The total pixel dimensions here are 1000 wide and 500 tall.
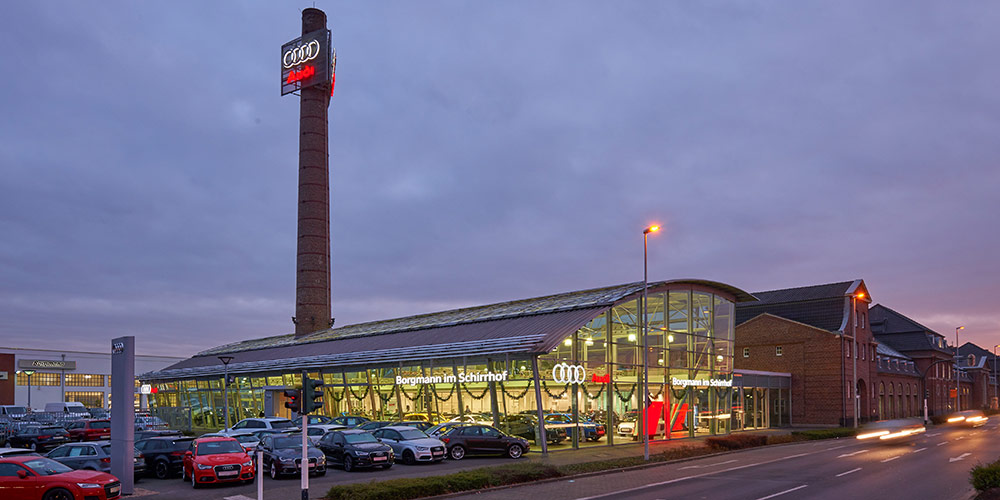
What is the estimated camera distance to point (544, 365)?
118ft

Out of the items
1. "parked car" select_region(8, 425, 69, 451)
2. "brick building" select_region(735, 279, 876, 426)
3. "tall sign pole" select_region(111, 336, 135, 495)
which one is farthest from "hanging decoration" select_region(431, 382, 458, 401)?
"brick building" select_region(735, 279, 876, 426)

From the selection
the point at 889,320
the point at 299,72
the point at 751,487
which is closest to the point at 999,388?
the point at 889,320

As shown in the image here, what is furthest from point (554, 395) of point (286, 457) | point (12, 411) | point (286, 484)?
point (12, 411)

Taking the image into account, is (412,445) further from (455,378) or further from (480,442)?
(455,378)

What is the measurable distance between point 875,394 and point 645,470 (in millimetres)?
53402

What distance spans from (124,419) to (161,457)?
16.8ft

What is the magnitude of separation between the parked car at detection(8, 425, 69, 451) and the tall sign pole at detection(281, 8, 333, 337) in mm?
32389

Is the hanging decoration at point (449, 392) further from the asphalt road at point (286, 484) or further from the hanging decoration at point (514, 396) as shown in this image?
the asphalt road at point (286, 484)

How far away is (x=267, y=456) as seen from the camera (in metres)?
26.7

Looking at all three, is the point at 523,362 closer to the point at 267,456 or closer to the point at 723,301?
the point at 267,456

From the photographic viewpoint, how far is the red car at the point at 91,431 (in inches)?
1650

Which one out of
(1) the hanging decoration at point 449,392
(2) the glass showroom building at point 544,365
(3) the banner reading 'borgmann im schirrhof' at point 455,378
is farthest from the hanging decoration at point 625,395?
(1) the hanging decoration at point 449,392

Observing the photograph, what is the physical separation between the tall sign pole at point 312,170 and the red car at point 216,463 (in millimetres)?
47021

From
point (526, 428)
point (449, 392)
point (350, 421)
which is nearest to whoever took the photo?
point (526, 428)
